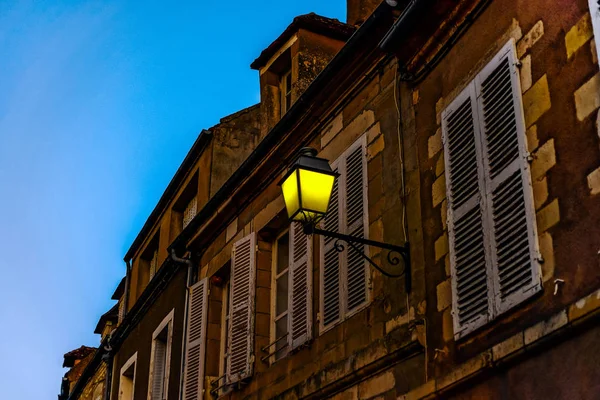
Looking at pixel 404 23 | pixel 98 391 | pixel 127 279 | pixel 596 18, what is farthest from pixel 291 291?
pixel 98 391

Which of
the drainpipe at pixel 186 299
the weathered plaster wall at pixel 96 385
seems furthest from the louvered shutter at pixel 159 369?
the weathered plaster wall at pixel 96 385

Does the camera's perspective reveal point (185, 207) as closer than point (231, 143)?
No

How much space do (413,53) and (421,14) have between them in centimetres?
40

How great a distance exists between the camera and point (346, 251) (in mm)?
8117

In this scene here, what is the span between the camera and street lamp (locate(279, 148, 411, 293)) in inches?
276

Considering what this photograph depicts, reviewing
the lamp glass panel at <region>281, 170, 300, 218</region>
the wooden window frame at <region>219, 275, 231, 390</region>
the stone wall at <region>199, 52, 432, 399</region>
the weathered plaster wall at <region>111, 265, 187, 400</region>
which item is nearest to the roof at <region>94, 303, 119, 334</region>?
the weathered plaster wall at <region>111, 265, 187, 400</region>

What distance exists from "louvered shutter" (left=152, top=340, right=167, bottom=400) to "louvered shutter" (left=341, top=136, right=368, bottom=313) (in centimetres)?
555

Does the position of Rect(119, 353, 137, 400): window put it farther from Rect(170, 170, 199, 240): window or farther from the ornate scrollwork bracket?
the ornate scrollwork bracket

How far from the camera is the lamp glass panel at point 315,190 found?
7.01 m

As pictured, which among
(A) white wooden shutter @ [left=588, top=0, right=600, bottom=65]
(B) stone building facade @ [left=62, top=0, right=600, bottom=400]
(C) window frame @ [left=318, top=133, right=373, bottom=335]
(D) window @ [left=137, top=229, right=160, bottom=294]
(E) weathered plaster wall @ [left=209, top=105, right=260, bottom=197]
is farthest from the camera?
(D) window @ [left=137, top=229, right=160, bottom=294]

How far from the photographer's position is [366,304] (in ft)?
24.8

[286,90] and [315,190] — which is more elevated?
[286,90]

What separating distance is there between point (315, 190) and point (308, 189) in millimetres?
55

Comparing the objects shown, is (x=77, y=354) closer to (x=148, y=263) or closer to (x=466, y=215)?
(x=148, y=263)
